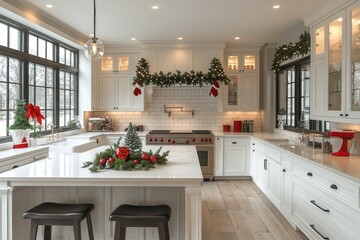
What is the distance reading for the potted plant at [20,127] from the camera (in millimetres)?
3961

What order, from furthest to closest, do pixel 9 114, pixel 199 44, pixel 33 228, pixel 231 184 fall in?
1. pixel 199 44
2. pixel 231 184
3. pixel 9 114
4. pixel 33 228

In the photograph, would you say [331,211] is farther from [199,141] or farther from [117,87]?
[117,87]

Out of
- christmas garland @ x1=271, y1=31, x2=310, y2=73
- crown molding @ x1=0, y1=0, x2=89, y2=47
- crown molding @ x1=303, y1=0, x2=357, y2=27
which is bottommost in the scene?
christmas garland @ x1=271, y1=31, x2=310, y2=73

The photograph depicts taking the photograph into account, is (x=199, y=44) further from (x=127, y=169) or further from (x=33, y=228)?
(x=33, y=228)

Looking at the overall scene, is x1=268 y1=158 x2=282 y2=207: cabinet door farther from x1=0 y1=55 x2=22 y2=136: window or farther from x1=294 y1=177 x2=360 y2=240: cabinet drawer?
x1=0 y1=55 x2=22 y2=136: window

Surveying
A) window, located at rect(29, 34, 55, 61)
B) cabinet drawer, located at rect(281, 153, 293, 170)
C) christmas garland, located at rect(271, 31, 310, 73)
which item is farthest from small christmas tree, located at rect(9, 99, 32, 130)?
christmas garland, located at rect(271, 31, 310, 73)

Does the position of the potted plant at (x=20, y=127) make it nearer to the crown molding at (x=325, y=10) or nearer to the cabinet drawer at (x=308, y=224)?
the cabinet drawer at (x=308, y=224)

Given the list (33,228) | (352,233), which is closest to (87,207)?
(33,228)

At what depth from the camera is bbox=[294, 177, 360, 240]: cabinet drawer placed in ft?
7.64

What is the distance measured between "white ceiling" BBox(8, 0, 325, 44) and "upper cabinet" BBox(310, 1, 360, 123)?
0.65 metres

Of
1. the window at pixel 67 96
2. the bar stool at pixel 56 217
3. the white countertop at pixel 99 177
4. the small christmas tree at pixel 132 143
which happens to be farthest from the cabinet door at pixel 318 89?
the window at pixel 67 96

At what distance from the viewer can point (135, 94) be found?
20.5ft

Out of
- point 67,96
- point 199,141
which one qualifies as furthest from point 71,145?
point 199,141

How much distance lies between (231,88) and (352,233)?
4458mm
